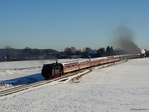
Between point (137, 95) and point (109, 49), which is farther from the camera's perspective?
point (109, 49)

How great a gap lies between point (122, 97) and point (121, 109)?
13.0ft

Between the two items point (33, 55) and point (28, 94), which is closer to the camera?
point (28, 94)

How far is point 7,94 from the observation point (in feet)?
61.8

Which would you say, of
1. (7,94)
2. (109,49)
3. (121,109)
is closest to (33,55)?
(109,49)

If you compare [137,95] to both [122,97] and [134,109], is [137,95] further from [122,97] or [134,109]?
[134,109]

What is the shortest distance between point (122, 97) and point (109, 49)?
153263 mm

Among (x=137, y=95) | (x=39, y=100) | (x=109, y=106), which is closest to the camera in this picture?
(x=109, y=106)

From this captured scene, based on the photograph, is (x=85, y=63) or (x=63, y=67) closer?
(x=63, y=67)

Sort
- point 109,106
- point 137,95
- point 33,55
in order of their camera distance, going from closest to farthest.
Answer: point 109,106, point 137,95, point 33,55

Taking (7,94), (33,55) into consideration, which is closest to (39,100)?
(7,94)

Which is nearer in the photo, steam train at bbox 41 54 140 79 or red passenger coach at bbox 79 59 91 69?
steam train at bbox 41 54 140 79

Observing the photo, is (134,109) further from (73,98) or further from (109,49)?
(109,49)

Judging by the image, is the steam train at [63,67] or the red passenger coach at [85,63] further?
the red passenger coach at [85,63]

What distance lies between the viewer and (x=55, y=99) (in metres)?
17.2
